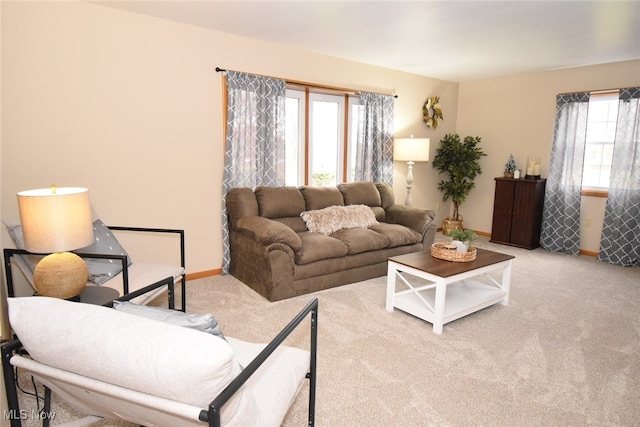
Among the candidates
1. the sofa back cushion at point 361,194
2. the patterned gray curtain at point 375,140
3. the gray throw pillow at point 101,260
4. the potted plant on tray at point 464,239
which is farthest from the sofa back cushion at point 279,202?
the potted plant on tray at point 464,239

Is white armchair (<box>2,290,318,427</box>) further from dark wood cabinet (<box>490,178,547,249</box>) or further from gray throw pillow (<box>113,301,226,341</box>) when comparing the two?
dark wood cabinet (<box>490,178,547,249</box>)

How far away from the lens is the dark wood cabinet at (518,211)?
209 inches

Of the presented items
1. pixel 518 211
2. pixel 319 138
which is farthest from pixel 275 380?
pixel 518 211

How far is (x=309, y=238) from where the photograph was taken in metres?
3.74

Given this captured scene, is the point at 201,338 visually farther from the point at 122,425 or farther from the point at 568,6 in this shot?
the point at 568,6

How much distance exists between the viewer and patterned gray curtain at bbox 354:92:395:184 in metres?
5.02

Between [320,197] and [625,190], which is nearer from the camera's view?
[320,197]

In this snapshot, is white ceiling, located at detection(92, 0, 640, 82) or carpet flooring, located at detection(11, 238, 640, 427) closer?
carpet flooring, located at detection(11, 238, 640, 427)

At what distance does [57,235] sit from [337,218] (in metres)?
2.70

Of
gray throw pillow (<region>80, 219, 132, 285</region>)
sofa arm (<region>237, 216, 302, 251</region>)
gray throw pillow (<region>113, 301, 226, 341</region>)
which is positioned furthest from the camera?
sofa arm (<region>237, 216, 302, 251</region>)

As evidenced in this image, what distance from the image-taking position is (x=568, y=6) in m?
2.95

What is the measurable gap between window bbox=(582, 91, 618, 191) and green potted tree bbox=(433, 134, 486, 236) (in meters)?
1.35

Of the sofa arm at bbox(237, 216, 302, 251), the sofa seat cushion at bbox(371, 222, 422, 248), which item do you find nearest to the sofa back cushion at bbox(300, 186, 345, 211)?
the sofa seat cushion at bbox(371, 222, 422, 248)

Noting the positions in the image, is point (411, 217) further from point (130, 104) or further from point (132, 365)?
point (132, 365)
